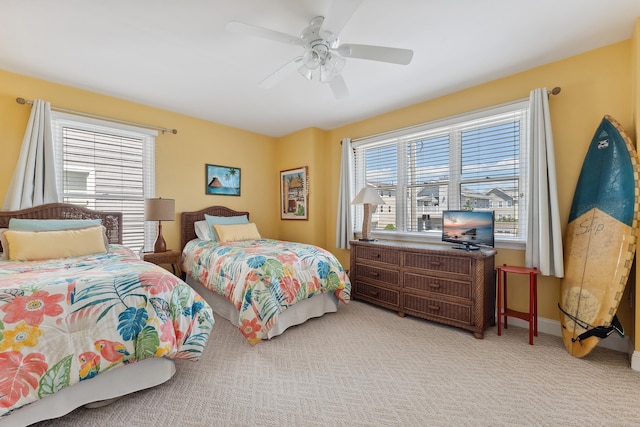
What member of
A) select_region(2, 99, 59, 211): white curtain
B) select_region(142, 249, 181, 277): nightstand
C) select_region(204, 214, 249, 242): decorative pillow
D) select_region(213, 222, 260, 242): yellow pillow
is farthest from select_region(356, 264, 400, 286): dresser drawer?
select_region(2, 99, 59, 211): white curtain

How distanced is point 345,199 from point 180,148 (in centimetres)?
249

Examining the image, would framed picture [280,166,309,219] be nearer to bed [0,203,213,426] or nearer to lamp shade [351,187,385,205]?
lamp shade [351,187,385,205]

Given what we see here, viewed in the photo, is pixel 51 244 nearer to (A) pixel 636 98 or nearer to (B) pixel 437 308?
(B) pixel 437 308

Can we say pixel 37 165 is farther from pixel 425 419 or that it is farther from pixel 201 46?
pixel 425 419

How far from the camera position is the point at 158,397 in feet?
5.64

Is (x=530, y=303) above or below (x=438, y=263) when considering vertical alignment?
below

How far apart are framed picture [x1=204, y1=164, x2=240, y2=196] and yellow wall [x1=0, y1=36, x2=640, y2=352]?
0.32 ft

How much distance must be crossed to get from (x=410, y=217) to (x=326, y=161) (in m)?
1.74

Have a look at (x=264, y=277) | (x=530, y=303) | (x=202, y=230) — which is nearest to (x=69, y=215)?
(x=202, y=230)

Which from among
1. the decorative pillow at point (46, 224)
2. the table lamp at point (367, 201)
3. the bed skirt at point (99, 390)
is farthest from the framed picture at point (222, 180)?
the bed skirt at point (99, 390)

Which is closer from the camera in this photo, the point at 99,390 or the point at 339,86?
the point at 99,390

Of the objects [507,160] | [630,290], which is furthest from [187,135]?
[630,290]

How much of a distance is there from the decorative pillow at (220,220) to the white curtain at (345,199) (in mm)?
1510

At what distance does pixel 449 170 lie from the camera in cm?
333
